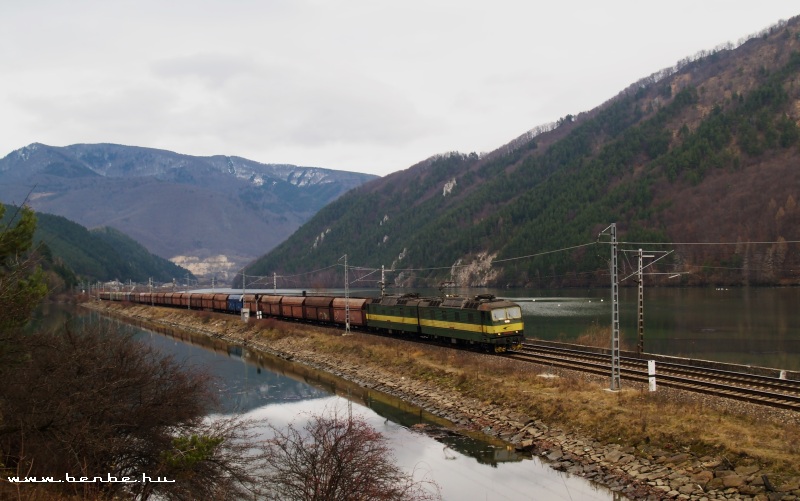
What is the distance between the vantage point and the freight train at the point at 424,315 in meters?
43.3

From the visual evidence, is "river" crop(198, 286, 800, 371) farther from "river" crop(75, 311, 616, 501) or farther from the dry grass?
"river" crop(75, 311, 616, 501)

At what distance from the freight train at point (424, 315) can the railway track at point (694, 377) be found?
2.30m

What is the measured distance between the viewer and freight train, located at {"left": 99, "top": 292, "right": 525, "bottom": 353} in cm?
4328

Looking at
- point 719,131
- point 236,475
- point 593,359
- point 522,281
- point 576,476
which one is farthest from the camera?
point 719,131

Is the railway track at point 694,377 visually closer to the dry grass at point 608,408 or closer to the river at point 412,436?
the dry grass at point 608,408

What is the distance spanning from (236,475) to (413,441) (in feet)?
42.2

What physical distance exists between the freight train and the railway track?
90.5 inches

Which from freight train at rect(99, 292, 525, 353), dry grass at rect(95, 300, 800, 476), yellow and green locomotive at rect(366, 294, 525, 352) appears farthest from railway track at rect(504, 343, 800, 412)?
freight train at rect(99, 292, 525, 353)

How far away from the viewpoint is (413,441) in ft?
98.0

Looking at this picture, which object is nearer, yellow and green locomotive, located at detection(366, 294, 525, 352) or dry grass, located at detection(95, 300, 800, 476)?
dry grass, located at detection(95, 300, 800, 476)

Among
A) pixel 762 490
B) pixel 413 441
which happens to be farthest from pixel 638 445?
pixel 413 441

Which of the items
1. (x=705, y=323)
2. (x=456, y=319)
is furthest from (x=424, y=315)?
(x=705, y=323)

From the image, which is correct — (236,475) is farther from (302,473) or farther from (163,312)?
(163,312)

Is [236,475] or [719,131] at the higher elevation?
[719,131]
